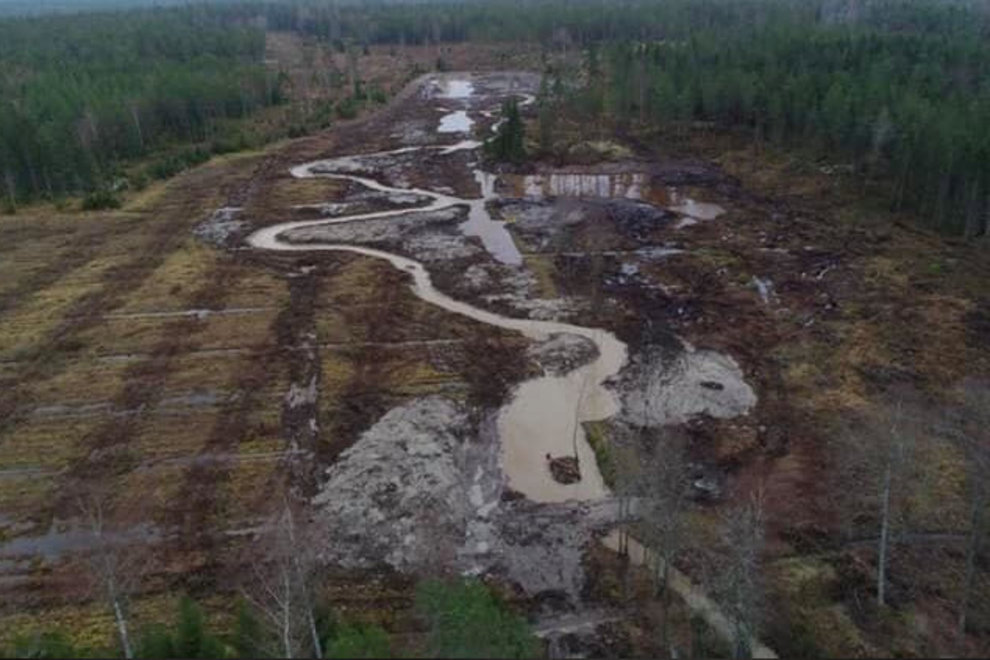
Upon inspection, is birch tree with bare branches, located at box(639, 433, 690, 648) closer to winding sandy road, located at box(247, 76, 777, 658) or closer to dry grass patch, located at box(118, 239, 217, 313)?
winding sandy road, located at box(247, 76, 777, 658)

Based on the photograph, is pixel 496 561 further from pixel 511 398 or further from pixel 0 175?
pixel 0 175

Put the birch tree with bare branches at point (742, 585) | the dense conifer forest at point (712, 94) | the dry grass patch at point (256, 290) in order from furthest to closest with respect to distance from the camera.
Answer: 1. the dense conifer forest at point (712, 94)
2. the dry grass patch at point (256, 290)
3. the birch tree with bare branches at point (742, 585)

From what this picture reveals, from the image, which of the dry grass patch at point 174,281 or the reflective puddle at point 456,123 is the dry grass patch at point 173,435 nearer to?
the dry grass patch at point 174,281

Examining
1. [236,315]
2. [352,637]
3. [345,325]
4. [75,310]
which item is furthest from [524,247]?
[352,637]

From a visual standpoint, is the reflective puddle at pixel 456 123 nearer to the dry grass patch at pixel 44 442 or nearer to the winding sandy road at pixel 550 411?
the winding sandy road at pixel 550 411

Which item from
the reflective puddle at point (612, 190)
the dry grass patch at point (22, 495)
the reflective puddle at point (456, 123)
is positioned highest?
the reflective puddle at point (456, 123)

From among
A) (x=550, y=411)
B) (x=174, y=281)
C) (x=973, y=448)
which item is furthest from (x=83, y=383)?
(x=973, y=448)

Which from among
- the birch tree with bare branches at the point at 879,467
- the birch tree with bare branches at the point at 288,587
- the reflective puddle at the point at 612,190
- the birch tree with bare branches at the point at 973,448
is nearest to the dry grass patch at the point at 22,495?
the birch tree with bare branches at the point at 288,587

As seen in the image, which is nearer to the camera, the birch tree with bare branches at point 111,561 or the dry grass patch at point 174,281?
the birch tree with bare branches at point 111,561

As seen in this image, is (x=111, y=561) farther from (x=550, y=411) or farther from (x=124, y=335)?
(x=124, y=335)

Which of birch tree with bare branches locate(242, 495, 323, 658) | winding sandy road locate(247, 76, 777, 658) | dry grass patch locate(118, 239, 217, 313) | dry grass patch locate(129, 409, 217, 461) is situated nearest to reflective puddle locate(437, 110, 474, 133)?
winding sandy road locate(247, 76, 777, 658)

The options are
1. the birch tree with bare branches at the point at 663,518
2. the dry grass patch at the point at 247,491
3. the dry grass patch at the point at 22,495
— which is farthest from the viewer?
the dry grass patch at the point at 22,495

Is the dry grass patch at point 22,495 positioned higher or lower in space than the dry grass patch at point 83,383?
lower
